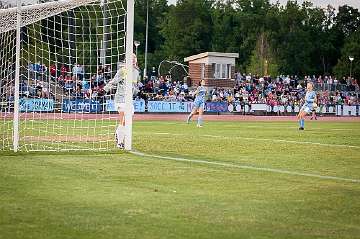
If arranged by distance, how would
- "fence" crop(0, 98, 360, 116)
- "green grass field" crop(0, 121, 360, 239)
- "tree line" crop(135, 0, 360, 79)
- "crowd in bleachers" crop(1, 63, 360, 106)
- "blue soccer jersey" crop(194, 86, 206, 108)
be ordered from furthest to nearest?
"tree line" crop(135, 0, 360, 79) → "fence" crop(0, 98, 360, 116) → "blue soccer jersey" crop(194, 86, 206, 108) → "crowd in bleachers" crop(1, 63, 360, 106) → "green grass field" crop(0, 121, 360, 239)

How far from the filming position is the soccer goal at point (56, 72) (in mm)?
19172

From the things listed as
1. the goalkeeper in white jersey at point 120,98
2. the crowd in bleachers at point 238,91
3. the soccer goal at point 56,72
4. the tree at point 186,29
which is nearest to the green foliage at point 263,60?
the tree at point 186,29

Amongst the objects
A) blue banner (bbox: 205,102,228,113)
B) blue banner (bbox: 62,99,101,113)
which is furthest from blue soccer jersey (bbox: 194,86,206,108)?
blue banner (bbox: 205,102,228,113)

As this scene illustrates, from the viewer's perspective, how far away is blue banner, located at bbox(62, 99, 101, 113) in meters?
37.5

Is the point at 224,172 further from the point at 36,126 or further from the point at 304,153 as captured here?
the point at 36,126

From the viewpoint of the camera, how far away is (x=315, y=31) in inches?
4134

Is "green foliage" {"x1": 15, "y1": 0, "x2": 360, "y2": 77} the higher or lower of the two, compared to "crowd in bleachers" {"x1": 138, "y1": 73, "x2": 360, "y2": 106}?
higher

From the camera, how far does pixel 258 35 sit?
99.2 meters

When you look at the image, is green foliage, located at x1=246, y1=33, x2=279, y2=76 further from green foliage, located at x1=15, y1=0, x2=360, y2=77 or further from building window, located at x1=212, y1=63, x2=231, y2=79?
building window, located at x1=212, y1=63, x2=231, y2=79

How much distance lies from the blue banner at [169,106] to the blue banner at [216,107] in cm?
121

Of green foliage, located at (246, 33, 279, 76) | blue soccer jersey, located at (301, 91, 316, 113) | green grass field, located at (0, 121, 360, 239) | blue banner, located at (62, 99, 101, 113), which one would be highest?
green foliage, located at (246, 33, 279, 76)

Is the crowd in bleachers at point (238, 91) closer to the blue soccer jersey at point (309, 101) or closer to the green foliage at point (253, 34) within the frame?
the blue soccer jersey at point (309, 101)

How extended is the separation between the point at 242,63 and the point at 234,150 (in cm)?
8264

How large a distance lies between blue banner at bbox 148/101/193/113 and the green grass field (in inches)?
1314
